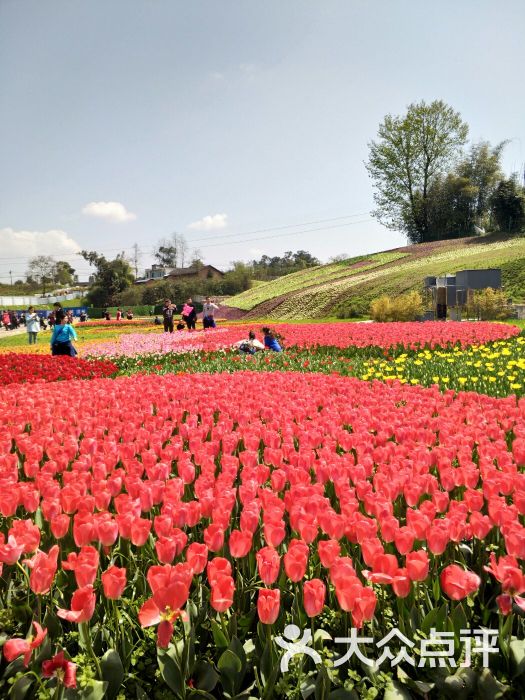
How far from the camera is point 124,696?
174 cm

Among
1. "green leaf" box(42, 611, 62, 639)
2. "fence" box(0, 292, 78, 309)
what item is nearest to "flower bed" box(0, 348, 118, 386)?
"green leaf" box(42, 611, 62, 639)

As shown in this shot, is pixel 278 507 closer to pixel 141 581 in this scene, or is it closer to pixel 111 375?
pixel 141 581

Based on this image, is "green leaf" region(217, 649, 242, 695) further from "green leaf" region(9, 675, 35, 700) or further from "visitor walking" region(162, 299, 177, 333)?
"visitor walking" region(162, 299, 177, 333)

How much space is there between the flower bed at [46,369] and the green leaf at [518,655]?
30.2ft

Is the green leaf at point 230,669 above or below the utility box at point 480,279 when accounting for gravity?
below

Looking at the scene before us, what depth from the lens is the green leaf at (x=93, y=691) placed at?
1.65 metres

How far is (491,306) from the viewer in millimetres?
23000

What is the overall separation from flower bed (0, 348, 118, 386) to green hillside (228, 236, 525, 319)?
23727 mm

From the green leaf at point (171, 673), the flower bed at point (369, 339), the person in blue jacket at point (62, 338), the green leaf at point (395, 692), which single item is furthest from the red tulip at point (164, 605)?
the person in blue jacket at point (62, 338)

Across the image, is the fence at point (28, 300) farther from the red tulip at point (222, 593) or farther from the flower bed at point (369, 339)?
the red tulip at point (222, 593)

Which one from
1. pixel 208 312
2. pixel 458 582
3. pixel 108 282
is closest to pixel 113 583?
pixel 458 582

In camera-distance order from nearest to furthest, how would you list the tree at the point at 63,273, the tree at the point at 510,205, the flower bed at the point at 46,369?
the flower bed at the point at 46,369, the tree at the point at 510,205, the tree at the point at 63,273

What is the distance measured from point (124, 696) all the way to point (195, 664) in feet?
0.77

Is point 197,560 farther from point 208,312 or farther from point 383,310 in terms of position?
point 383,310
